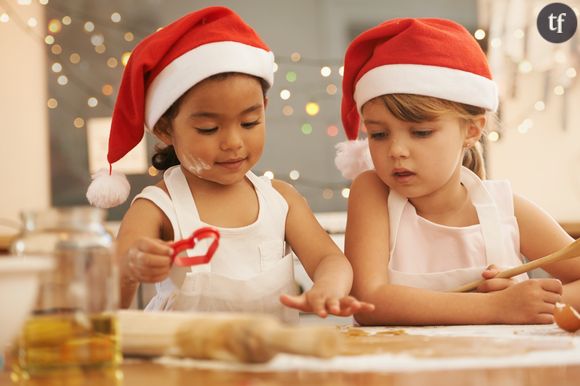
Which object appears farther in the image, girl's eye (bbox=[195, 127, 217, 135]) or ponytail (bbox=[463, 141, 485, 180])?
ponytail (bbox=[463, 141, 485, 180])

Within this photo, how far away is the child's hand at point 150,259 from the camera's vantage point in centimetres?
104

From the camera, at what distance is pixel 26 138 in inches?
134

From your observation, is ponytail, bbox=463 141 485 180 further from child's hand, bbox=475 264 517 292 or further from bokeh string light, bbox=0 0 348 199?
bokeh string light, bbox=0 0 348 199

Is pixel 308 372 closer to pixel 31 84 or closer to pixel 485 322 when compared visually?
pixel 485 322

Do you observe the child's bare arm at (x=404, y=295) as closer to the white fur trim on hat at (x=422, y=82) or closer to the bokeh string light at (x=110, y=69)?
the white fur trim on hat at (x=422, y=82)

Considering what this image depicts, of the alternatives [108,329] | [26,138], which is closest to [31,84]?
[26,138]

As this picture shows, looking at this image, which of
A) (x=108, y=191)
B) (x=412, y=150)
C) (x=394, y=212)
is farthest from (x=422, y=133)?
(x=108, y=191)

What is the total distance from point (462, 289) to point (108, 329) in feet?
2.63

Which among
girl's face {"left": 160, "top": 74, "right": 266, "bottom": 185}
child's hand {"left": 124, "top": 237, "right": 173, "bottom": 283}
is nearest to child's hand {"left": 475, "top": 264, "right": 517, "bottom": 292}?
girl's face {"left": 160, "top": 74, "right": 266, "bottom": 185}

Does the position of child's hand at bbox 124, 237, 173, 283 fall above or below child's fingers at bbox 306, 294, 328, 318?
above

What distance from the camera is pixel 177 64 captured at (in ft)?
4.77

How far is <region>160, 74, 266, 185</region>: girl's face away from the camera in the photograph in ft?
4.60

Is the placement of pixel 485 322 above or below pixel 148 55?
below

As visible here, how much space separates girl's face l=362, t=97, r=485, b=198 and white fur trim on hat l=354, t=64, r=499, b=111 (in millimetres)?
31
